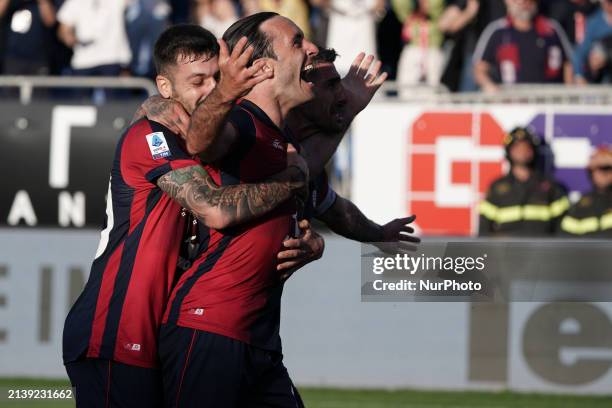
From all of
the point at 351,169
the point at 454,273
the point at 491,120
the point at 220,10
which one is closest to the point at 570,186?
the point at 491,120

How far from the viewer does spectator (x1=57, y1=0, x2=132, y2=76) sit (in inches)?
537

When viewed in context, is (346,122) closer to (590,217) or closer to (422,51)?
(590,217)

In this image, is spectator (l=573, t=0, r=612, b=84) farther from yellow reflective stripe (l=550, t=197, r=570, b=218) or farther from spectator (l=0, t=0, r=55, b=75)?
spectator (l=0, t=0, r=55, b=75)

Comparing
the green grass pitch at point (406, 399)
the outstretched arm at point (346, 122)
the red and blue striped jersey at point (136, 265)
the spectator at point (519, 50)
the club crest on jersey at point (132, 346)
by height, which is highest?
the spectator at point (519, 50)

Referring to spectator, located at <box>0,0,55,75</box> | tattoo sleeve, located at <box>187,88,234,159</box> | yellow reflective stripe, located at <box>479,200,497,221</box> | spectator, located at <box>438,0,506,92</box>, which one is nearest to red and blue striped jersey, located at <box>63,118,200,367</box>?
tattoo sleeve, located at <box>187,88,234,159</box>

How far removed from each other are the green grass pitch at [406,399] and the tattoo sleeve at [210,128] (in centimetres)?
543

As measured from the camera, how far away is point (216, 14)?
46.1ft

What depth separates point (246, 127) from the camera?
5.20m

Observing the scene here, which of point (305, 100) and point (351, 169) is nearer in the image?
point (305, 100)

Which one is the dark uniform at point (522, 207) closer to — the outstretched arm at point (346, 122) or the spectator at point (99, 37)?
the spectator at point (99, 37)

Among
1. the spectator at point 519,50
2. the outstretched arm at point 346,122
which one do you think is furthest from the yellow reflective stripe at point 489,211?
the outstretched arm at point 346,122

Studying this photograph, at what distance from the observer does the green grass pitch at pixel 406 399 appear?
34.0 feet

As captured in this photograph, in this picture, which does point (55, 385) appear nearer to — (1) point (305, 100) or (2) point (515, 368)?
(2) point (515, 368)

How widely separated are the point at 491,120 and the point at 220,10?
328cm
